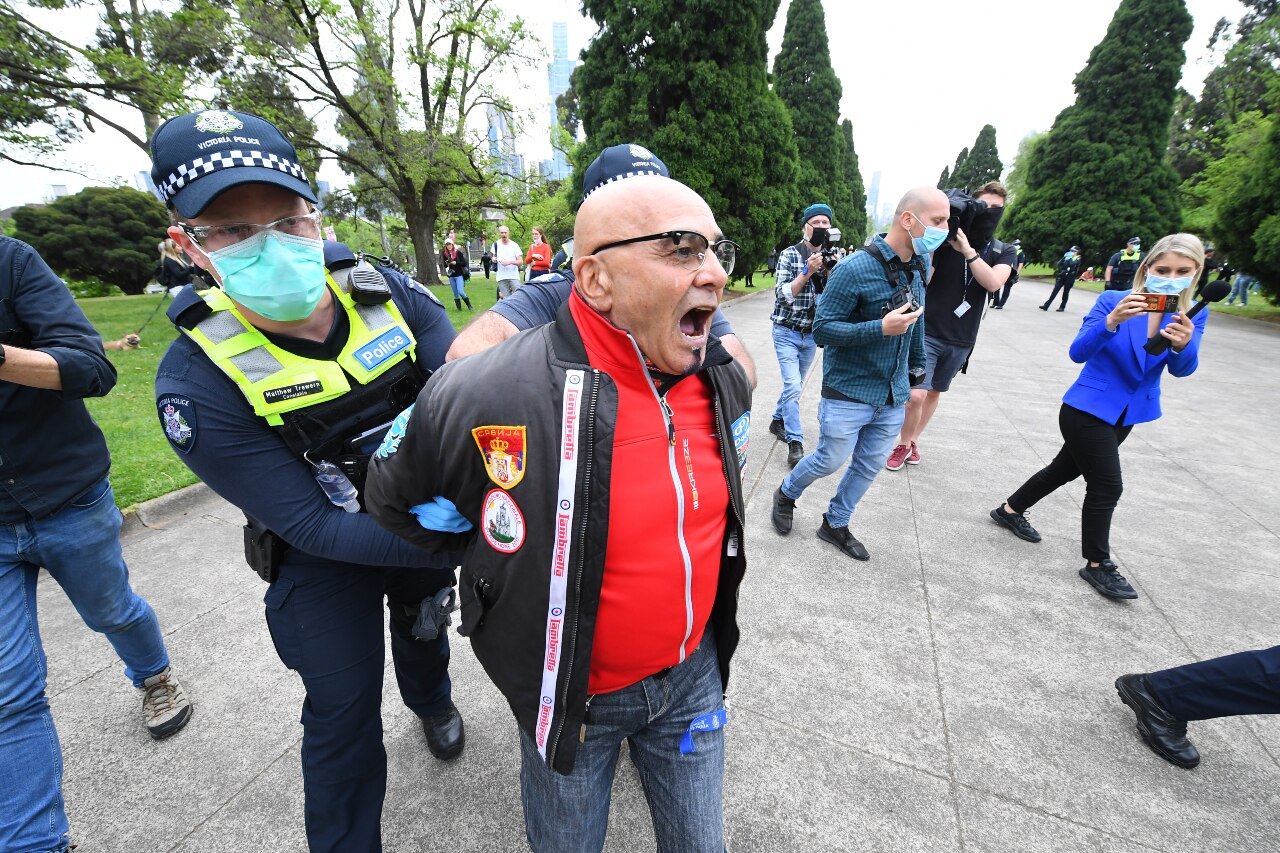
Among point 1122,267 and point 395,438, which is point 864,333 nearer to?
point 395,438

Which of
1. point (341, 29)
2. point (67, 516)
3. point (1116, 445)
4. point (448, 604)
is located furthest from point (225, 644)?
point (341, 29)

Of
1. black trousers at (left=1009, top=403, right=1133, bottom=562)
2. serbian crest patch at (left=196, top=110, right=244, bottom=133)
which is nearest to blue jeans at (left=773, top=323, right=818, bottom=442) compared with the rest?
black trousers at (left=1009, top=403, right=1133, bottom=562)

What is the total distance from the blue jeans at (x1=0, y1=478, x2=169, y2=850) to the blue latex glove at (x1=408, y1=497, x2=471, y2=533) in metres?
1.40

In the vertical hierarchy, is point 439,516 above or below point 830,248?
below

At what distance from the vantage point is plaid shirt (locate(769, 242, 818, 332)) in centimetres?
510

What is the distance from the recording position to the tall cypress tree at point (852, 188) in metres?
32.3

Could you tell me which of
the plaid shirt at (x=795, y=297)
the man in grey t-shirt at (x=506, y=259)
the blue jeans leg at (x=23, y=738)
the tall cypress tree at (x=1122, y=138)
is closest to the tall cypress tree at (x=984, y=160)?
the tall cypress tree at (x=1122, y=138)

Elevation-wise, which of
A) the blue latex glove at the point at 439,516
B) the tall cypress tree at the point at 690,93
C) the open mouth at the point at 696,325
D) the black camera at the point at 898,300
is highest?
the tall cypress tree at the point at 690,93

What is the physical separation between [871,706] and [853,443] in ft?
5.24

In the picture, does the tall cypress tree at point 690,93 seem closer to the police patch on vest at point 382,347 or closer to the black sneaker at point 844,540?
the black sneaker at point 844,540

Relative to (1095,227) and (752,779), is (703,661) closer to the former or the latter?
(752,779)

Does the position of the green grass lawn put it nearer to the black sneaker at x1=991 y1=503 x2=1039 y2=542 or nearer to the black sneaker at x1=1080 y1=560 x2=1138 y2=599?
the black sneaker at x1=991 y1=503 x2=1039 y2=542

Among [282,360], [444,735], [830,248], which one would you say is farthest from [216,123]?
[830,248]

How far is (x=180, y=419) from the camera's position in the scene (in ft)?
4.33
